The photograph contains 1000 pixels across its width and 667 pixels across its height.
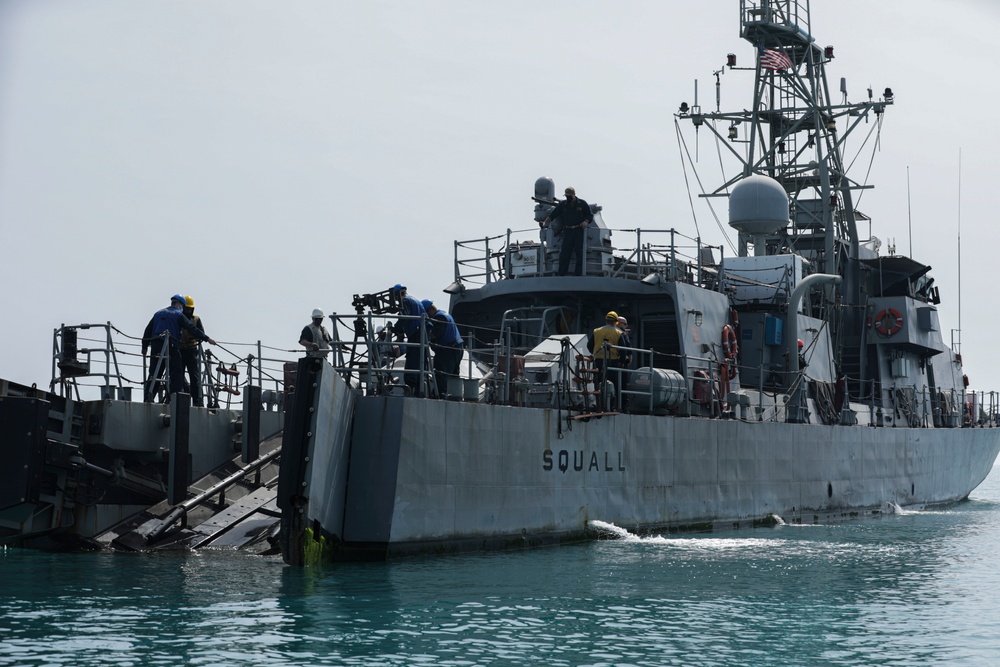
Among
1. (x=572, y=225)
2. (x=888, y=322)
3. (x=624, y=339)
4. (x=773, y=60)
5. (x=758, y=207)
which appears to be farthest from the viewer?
(x=773, y=60)

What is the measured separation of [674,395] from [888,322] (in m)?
10.3

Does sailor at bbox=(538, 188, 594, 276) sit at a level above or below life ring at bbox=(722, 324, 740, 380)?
above

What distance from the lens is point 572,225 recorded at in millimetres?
19172

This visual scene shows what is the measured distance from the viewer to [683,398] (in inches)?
711

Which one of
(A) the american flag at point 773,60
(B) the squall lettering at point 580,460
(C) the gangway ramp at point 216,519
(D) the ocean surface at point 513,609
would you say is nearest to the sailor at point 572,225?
(B) the squall lettering at point 580,460

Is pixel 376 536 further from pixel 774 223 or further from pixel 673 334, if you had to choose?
pixel 774 223

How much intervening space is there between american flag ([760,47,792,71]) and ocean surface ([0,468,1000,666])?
14242mm

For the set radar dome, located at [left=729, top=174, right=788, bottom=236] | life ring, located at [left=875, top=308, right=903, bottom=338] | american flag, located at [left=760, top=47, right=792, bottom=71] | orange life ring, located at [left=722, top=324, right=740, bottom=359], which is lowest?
orange life ring, located at [left=722, top=324, right=740, bottom=359]

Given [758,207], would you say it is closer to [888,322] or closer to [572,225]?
[888,322]

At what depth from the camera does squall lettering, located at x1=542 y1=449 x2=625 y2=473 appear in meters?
15.5

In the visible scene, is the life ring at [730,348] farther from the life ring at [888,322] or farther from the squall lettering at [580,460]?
the life ring at [888,322]

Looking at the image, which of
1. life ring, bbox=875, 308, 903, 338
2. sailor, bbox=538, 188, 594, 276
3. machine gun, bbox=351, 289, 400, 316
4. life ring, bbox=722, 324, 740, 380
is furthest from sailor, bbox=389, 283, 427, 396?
life ring, bbox=875, 308, 903, 338

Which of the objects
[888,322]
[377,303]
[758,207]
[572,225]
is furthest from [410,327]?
[888,322]

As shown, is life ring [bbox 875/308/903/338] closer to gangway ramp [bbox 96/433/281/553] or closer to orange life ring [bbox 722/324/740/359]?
orange life ring [bbox 722/324/740/359]
